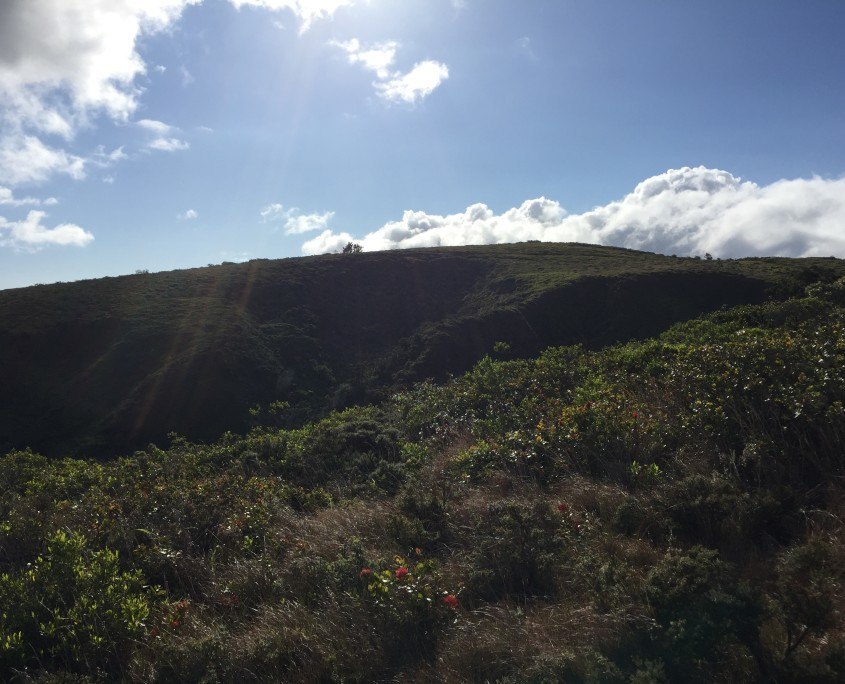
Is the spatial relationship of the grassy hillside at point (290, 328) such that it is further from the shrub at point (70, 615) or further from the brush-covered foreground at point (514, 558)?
the shrub at point (70, 615)

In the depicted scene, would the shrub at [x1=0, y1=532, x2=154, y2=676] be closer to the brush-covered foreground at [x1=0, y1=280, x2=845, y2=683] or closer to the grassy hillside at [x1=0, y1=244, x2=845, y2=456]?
the brush-covered foreground at [x1=0, y1=280, x2=845, y2=683]

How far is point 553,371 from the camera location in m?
9.66

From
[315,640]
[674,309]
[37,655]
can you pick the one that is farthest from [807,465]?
[674,309]

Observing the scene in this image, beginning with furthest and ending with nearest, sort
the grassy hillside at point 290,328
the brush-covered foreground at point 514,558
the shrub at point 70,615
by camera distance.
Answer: the grassy hillside at point 290,328 < the shrub at point 70,615 < the brush-covered foreground at point 514,558

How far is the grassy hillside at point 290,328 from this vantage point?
52.9 feet

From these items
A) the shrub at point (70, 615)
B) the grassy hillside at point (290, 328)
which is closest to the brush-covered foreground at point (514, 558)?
the shrub at point (70, 615)

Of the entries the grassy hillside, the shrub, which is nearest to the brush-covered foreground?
the shrub

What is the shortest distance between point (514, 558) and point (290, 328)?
61.1ft

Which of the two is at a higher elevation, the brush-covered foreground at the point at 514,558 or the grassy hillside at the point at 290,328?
the grassy hillside at the point at 290,328

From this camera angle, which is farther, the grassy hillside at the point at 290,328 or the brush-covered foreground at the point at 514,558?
the grassy hillside at the point at 290,328

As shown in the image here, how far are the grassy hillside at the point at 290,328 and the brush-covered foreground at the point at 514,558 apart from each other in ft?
31.5

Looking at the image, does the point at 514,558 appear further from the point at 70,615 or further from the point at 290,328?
the point at 290,328

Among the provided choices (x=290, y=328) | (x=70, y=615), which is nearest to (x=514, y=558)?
(x=70, y=615)

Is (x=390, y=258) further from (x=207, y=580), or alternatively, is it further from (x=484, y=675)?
(x=484, y=675)
